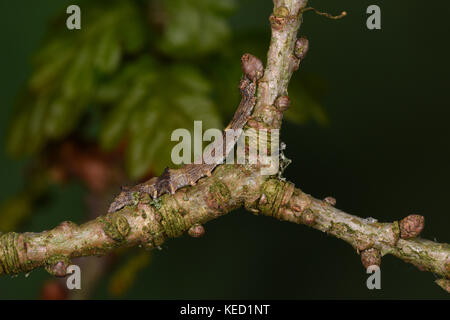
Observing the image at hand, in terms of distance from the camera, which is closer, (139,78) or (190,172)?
(190,172)

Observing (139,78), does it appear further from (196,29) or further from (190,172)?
(190,172)

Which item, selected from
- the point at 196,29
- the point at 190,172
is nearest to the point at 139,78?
Answer: the point at 196,29

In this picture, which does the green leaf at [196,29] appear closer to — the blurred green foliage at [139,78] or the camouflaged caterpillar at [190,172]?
the blurred green foliage at [139,78]

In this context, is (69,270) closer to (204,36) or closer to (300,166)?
(204,36)
